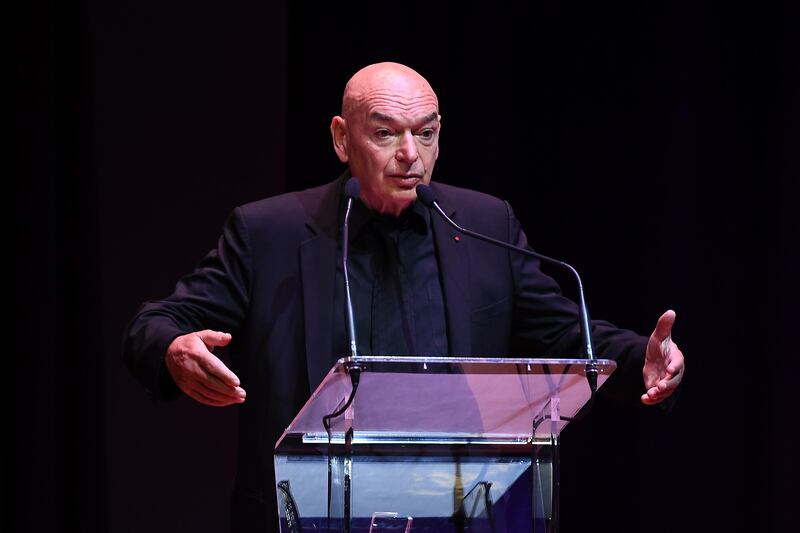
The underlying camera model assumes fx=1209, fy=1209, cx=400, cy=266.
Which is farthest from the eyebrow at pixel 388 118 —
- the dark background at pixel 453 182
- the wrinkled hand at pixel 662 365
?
the dark background at pixel 453 182

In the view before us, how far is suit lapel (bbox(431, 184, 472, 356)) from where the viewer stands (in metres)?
2.55

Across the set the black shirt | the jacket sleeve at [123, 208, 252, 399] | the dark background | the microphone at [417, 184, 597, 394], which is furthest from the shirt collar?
the dark background

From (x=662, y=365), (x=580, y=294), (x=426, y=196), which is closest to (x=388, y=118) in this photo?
(x=426, y=196)

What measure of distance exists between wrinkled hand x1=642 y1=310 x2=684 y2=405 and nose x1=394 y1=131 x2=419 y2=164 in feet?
2.09

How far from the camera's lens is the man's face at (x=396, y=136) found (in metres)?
2.55

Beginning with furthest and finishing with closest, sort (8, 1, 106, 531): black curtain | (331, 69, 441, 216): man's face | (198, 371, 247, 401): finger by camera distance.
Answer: (8, 1, 106, 531): black curtain
(331, 69, 441, 216): man's face
(198, 371, 247, 401): finger

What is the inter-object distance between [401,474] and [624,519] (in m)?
1.83

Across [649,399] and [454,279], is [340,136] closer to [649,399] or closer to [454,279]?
[454,279]

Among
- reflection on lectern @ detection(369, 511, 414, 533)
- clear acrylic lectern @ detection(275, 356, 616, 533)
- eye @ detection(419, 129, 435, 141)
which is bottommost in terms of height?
reflection on lectern @ detection(369, 511, 414, 533)

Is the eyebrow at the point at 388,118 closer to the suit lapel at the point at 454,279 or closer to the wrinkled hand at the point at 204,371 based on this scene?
the suit lapel at the point at 454,279

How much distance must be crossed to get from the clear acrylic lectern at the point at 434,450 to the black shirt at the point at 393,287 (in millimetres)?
613

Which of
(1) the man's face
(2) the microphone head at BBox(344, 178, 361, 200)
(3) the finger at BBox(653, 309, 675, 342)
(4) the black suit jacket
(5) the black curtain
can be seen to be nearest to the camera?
(3) the finger at BBox(653, 309, 675, 342)

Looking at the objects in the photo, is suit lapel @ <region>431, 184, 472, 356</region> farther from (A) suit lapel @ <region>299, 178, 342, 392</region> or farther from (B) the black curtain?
(B) the black curtain

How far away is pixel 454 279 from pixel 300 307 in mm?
337
